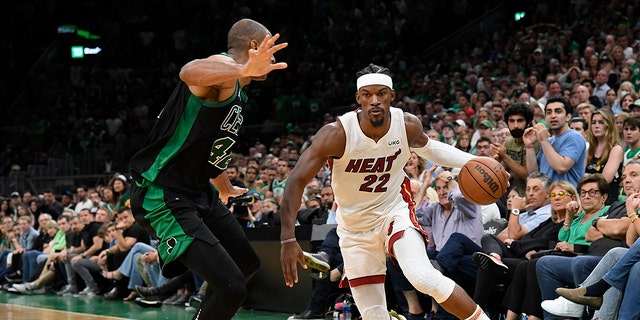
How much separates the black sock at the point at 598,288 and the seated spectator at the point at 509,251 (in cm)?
Answer: 99

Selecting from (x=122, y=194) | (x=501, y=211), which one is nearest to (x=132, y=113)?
(x=122, y=194)

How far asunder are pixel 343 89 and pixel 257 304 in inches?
410

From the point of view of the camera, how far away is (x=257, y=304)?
1069 centimetres

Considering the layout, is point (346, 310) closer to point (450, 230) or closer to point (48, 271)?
point (450, 230)

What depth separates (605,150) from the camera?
8.93m

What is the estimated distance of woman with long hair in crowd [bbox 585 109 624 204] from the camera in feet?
27.8

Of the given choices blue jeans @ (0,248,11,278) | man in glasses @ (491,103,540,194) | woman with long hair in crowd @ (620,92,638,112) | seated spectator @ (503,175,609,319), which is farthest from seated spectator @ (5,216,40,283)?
seated spectator @ (503,175,609,319)

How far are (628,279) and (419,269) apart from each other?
2.09 metres

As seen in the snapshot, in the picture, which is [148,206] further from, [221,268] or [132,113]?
[132,113]

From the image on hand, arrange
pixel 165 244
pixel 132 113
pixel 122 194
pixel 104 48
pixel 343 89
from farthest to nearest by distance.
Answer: pixel 104 48 → pixel 132 113 → pixel 343 89 → pixel 122 194 → pixel 165 244

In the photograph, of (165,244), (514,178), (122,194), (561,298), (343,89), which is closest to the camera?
(165,244)

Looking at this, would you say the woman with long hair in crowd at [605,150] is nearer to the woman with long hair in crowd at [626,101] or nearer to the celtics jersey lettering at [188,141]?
the woman with long hair in crowd at [626,101]

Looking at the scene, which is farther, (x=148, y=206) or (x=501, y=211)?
(x=501, y=211)

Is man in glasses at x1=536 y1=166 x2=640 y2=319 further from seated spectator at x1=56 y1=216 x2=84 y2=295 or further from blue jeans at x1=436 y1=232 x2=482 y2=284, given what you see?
seated spectator at x1=56 y1=216 x2=84 y2=295
